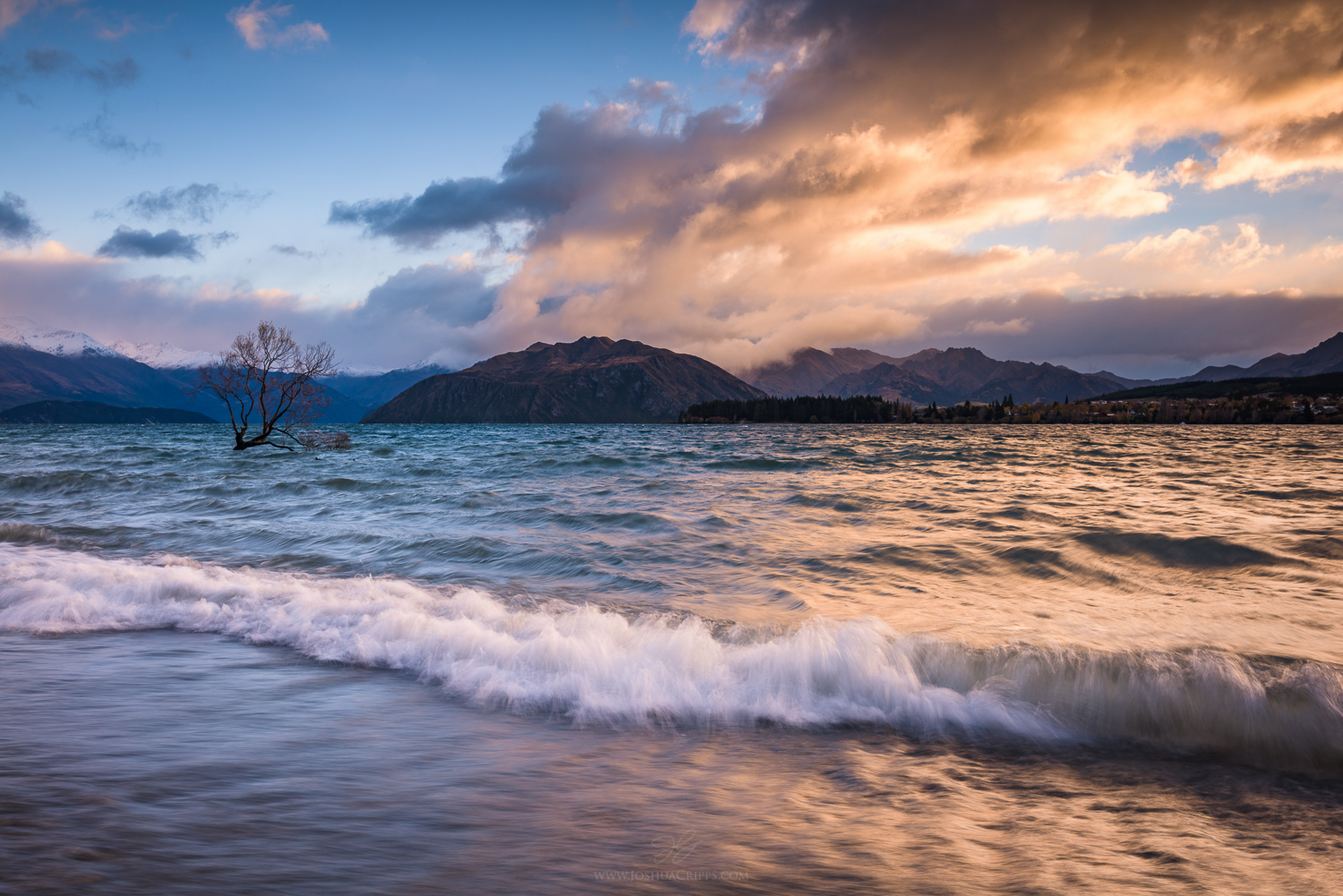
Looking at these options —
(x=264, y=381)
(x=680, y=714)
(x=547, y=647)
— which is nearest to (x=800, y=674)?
(x=680, y=714)

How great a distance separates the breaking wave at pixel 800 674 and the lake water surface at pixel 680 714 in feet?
0.13

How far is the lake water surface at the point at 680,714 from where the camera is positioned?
4.04 m

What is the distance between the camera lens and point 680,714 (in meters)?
6.66

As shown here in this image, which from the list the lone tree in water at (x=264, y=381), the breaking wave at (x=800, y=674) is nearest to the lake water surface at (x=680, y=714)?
the breaking wave at (x=800, y=674)

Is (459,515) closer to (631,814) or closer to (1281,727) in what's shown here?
(631,814)

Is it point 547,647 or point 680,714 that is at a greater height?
point 547,647

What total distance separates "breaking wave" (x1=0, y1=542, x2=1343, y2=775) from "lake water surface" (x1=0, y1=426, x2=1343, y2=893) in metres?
0.04

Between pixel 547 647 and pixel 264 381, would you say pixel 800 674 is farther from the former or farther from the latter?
pixel 264 381

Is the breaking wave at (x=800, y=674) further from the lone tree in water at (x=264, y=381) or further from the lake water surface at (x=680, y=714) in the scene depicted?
the lone tree in water at (x=264, y=381)

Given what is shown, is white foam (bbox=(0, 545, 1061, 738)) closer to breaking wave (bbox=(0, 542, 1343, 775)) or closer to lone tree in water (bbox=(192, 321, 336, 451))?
breaking wave (bbox=(0, 542, 1343, 775))

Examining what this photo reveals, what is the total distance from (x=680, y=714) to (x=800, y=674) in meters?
1.48

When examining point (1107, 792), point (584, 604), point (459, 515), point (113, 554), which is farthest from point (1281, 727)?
point (113, 554)

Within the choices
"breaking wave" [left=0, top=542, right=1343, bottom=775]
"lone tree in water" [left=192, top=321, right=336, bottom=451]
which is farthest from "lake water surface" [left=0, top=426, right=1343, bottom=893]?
"lone tree in water" [left=192, top=321, right=336, bottom=451]

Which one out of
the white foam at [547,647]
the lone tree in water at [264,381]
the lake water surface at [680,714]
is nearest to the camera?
the lake water surface at [680,714]
